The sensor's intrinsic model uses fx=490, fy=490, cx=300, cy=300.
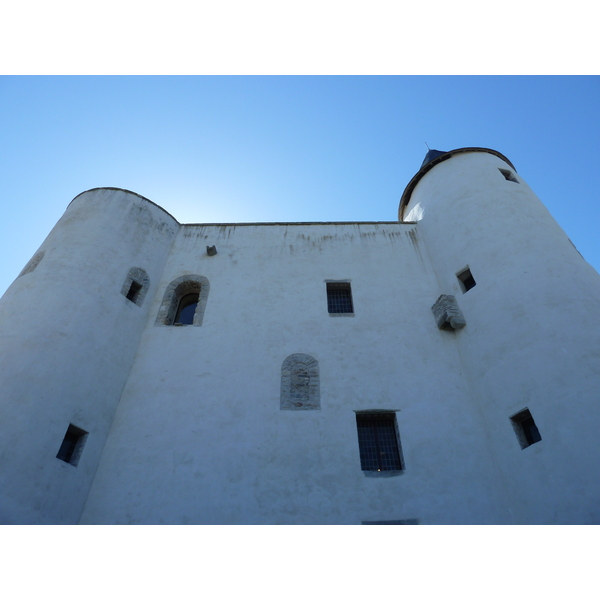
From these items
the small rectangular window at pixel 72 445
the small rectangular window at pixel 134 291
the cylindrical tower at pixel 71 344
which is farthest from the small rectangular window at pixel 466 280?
the small rectangular window at pixel 72 445

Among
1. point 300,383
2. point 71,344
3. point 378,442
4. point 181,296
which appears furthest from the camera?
point 181,296

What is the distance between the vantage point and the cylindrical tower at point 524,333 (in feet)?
30.4

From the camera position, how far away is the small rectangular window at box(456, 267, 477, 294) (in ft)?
44.3

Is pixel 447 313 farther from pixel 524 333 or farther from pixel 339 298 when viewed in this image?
pixel 339 298

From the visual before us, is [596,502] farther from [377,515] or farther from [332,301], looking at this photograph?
[332,301]

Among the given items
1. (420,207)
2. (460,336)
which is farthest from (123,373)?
(420,207)

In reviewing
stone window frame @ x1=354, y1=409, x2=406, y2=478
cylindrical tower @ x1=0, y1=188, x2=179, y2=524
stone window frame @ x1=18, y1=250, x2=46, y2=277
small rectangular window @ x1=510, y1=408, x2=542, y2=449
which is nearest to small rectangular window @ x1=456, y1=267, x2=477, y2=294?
small rectangular window @ x1=510, y1=408, x2=542, y2=449

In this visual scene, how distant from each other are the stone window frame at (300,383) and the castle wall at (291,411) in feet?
0.52

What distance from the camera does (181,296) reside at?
15.1m

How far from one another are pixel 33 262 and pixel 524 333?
42.5 ft

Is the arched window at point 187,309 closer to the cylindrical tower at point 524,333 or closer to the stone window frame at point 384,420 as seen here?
the stone window frame at point 384,420

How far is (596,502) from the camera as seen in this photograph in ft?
27.9

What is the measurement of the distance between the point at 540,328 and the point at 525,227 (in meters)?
3.64

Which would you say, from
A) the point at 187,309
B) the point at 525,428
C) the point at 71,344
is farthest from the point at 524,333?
the point at 71,344
